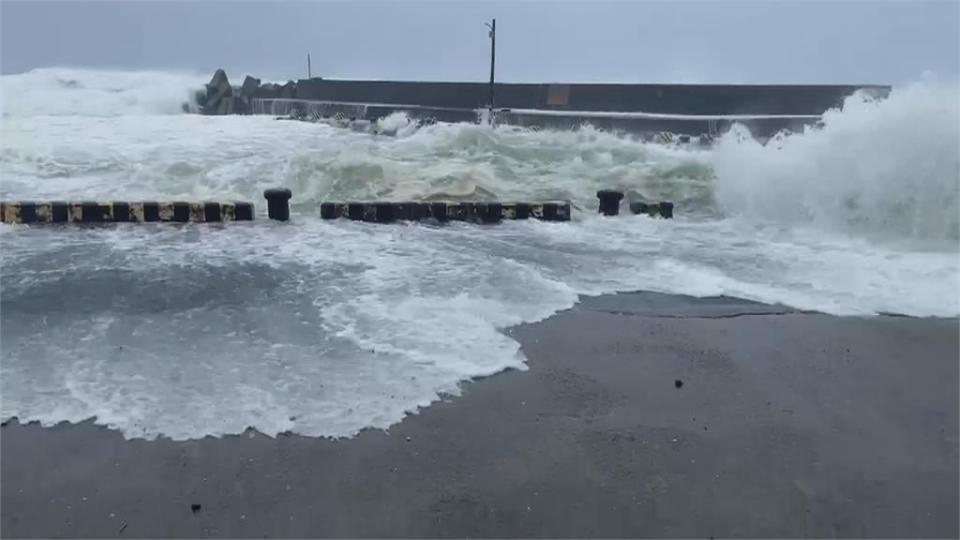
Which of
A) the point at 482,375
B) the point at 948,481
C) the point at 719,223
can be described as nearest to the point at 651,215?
the point at 719,223

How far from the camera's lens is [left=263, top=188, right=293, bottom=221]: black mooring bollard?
9.47 metres

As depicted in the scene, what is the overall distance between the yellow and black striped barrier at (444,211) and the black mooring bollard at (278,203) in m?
0.47

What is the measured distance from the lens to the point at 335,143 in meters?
19.3

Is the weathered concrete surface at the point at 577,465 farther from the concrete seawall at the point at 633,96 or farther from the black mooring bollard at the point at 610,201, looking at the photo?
the concrete seawall at the point at 633,96

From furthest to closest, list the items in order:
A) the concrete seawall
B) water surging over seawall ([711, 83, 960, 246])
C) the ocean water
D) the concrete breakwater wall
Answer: the concrete seawall
the concrete breakwater wall
water surging over seawall ([711, 83, 960, 246])
the ocean water

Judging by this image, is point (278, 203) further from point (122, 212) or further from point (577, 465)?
point (577, 465)

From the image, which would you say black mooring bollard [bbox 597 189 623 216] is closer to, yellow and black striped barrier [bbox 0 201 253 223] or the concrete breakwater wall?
yellow and black striped barrier [bbox 0 201 253 223]

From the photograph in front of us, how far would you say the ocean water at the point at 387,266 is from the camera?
4297mm

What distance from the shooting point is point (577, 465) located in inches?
135

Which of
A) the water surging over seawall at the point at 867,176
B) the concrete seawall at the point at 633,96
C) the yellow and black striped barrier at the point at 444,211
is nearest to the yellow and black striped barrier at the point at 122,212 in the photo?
the yellow and black striped barrier at the point at 444,211

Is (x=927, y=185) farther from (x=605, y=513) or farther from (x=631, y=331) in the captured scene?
(x=605, y=513)

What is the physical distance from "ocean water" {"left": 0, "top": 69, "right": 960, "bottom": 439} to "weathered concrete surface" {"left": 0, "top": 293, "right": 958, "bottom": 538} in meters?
0.31

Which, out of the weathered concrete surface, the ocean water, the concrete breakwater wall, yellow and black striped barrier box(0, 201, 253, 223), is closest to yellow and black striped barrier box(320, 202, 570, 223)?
the ocean water

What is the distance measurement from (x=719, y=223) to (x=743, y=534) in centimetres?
779
